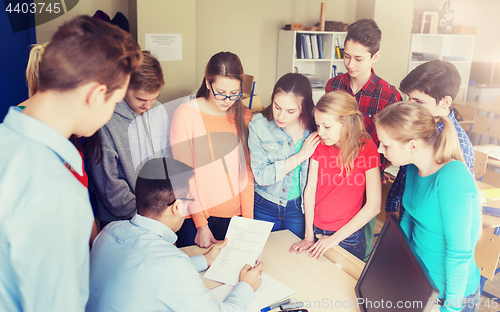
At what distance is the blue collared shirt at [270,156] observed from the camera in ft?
5.52

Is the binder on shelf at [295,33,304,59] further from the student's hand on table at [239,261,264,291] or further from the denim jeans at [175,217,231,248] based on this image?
the student's hand on table at [239,261,264,291]

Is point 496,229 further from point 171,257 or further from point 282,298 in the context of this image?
point 171,257

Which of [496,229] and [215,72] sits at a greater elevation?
[215,72]

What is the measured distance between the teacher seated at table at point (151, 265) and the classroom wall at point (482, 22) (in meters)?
6.64

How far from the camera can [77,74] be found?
2.45 feet

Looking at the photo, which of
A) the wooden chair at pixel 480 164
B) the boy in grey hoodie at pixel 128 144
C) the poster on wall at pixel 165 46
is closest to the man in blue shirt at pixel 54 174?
the boy in grey hoodie at pixel 128 144

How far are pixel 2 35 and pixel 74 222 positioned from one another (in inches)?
90.1

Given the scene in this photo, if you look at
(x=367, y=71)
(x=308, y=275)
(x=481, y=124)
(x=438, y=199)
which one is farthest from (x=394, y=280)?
(x=481, y=124)

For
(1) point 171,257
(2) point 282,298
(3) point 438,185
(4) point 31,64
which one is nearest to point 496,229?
(3) point 438,185

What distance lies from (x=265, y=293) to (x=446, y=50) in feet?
20.0

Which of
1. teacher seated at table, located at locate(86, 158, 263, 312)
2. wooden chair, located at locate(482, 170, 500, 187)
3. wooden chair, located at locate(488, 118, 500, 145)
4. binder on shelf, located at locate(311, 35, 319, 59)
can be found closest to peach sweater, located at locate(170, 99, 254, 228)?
teacher seated at table, located at locate(86, 158, 263, 312)

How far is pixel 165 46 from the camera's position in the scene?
12.8 ft

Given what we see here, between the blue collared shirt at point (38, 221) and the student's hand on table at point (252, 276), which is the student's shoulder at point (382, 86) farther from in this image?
the blue collared shirt at point (38, 221)

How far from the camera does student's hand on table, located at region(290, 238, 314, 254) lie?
1.60m
